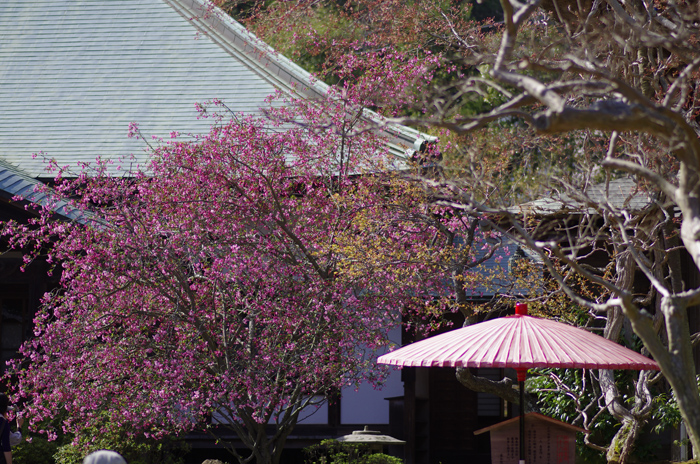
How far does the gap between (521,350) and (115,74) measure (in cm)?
1119

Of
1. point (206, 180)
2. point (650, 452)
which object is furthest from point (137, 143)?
point (650, 452)

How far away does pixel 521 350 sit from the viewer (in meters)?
6.86

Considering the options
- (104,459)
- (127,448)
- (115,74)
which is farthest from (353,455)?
(115,74)

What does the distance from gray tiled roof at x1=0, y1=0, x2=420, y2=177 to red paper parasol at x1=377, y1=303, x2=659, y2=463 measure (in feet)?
19.9

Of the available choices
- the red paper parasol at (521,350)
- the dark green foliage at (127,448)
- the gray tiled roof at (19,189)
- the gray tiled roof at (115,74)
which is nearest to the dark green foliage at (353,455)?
the dark green foliage at (127,448)

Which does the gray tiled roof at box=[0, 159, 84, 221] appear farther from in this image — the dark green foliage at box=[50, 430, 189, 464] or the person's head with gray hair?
the person's head with gray hair

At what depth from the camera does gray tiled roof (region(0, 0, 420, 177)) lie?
46.1ft

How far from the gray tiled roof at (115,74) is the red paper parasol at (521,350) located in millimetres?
6055

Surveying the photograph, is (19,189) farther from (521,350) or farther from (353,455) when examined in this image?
(521,350)

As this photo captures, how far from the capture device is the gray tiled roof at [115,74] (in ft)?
46.1

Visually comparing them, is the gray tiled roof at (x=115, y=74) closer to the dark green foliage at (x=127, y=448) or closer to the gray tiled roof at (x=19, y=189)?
the gray tiled roof at (x=19, y=189)

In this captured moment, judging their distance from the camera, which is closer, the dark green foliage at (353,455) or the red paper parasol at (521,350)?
the red paper parasol at (521,350)

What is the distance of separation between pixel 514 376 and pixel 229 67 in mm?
7620

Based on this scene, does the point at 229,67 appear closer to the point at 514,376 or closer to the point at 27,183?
the point at 27,183
